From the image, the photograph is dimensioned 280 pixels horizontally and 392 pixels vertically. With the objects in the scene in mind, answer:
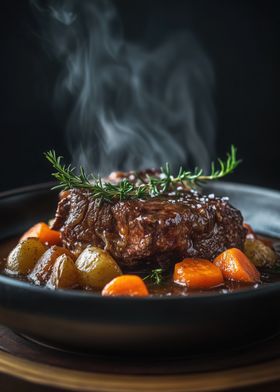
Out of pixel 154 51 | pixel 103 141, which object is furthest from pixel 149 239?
pixel 154 51

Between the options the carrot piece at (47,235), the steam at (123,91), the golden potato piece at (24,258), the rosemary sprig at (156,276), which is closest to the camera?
the rosemary sprig at (156,276)

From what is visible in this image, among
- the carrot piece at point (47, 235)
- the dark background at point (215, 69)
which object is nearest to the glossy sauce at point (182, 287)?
the carrot piece at point (47, 235)

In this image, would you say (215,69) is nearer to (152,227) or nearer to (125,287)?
(152,227)

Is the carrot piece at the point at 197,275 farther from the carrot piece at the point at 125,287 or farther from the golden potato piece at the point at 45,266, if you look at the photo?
the golden potato piece at the point at 45,266

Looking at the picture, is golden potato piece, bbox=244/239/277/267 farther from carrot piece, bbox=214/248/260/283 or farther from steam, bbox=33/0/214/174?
steam, bbox=33/0/214/174

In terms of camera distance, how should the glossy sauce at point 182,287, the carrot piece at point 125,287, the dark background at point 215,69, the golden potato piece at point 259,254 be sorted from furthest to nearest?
the dark background at point 215,69, the golden potato piece at point 259,254, the glossy sauce at point 182,287, the carrot piece at point 125,287

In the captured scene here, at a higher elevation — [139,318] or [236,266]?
[139,318]

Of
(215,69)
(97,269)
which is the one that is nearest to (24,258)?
(97,269)

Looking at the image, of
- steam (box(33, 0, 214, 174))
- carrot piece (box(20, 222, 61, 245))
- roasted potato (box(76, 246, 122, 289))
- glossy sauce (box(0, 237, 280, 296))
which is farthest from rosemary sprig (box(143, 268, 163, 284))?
steam (box(33, 0, 214, 174))
